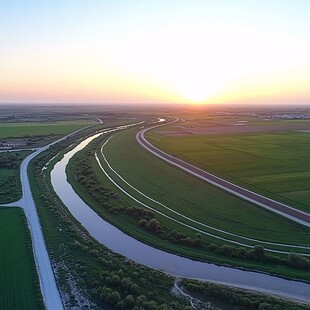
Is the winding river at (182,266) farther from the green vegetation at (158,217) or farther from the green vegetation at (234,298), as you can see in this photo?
the green vegetation at (234,298)

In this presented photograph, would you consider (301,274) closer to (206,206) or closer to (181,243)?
(181,243)

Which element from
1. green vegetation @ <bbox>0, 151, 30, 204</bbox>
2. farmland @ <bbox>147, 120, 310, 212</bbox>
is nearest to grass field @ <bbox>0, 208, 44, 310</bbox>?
green vegetation @ <bbox>0, 151, 30, 204</bbox>

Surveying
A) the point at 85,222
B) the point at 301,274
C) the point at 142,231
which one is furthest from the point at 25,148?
the point at 301,274

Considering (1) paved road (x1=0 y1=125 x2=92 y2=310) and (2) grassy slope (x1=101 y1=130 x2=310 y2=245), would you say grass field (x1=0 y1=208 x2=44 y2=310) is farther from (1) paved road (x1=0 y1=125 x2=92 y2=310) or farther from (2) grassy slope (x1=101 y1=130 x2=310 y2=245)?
(2) grassy slope (x1=101 y1=130 x2=310 y2=245)

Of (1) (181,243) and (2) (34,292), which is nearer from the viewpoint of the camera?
(2) (34,292)

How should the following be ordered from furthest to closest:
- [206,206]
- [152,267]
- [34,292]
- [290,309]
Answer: [206,206], [152,267], [34,292], [290,309]

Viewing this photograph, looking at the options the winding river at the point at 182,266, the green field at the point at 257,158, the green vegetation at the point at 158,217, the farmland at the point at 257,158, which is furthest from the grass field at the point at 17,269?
the green field at the point at 257,158

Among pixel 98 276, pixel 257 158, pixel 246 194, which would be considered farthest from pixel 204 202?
pixel 257 158
